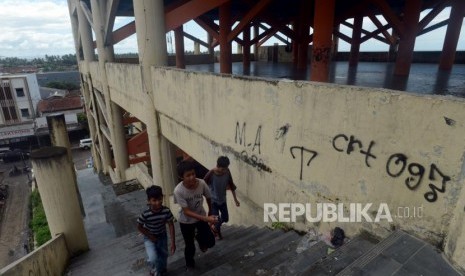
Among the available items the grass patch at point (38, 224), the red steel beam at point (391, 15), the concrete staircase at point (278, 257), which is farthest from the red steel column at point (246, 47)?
the grass patch at point (38, 224)

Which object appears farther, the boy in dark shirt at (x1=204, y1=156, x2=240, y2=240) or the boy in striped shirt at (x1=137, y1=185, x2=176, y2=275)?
the boy in dark shirt at (x1=204, y1=156, x2=240, y2=240)

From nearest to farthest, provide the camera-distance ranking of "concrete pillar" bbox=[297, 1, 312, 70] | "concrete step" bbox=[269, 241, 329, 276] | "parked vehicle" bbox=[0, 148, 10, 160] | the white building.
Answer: "concrete step" bbox=[269, 241, 329, 276]
"concrete pillar" bbox=[297, 1, 312, 70]
"parked vehicle" bbox=[0, 148, 10, 160]
the white building

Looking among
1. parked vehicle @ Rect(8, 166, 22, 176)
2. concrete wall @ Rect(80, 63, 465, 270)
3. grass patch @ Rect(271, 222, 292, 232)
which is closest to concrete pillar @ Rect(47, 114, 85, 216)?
concrete wall @ Rect(80, 63, 465, 270)

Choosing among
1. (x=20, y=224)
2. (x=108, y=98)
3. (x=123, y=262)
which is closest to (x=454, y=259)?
(x=123, y=262)

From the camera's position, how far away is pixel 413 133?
236 centimetres

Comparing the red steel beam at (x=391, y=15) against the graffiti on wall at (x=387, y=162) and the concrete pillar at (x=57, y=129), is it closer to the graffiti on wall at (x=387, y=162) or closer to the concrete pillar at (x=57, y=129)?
the graffiti on wall at (x=387, y=162)

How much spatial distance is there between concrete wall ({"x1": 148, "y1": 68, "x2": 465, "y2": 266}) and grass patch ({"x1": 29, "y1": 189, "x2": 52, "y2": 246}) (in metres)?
16.0

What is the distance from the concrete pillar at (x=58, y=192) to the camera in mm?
4555

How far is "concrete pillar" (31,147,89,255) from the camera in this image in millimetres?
4555

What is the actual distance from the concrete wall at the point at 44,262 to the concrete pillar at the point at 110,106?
8.12m

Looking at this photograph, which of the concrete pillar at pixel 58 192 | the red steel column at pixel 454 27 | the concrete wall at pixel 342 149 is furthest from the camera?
the red steel column at pixel 454 27

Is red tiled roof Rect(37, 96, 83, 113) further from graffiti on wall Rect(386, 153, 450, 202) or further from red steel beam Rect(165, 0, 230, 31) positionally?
graffiti on wall Rect(386, 153, 450, 202)

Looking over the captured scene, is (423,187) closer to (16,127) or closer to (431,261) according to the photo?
(431,261)

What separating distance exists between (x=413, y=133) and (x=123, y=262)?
173 inches
